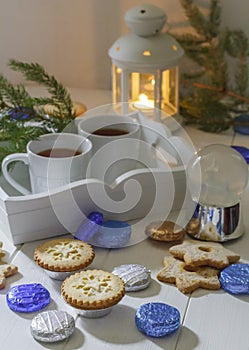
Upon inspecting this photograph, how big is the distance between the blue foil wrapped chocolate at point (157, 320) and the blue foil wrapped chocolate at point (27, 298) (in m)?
0.10

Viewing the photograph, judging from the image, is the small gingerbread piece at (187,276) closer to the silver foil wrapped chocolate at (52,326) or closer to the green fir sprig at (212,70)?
the silver foil wrapped chocolate at (52,326)

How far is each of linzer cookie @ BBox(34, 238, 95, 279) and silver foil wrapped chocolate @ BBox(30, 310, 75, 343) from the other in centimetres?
7

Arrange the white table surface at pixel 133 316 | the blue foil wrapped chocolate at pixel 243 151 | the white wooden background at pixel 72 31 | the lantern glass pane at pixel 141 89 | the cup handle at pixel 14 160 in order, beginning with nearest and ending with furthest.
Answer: the white table surface at pixel 133 316 < the cup handle at pixel 14 160 < the blue foil wrapped chocolate at pixel 243 151 < the lantern glass pane at pixel 141 89 < the white wooden background at pixel 72 31

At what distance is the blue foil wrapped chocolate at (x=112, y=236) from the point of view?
83 cm

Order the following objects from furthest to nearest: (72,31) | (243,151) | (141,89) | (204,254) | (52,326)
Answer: (72,31) → (141,89) → (243,151) → (204,254) → (52,326)

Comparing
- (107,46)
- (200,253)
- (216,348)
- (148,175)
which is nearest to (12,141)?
(148,175)

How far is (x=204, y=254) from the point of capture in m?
0.79

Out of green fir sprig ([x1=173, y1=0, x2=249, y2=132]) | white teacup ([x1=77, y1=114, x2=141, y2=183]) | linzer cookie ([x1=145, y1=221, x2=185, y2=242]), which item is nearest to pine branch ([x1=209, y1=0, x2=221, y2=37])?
green fir sprig ([x1=173, y1=0, x2=249, y2=132])

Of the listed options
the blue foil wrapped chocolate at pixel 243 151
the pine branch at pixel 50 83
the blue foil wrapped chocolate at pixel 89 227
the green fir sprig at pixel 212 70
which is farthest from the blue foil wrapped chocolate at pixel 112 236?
the green fir sprig at pixel 212 70

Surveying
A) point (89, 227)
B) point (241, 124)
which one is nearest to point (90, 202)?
point (89, 227)

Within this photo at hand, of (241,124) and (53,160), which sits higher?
(53,160)

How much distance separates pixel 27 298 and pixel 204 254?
0.67 ft

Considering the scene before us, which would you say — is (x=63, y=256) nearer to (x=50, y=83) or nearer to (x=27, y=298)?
(x=27, y=298)

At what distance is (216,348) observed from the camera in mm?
661
